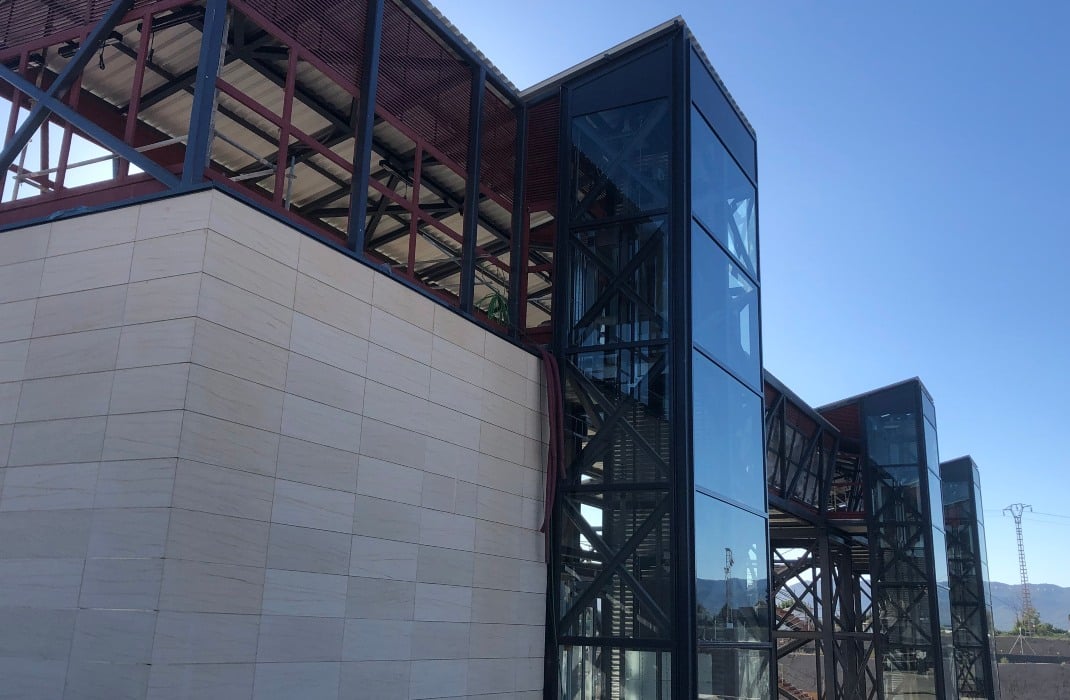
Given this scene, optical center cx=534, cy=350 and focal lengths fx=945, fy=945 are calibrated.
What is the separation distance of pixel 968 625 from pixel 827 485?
1654cm

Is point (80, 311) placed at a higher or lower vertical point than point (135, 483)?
higher

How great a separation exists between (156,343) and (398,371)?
328 centimetres

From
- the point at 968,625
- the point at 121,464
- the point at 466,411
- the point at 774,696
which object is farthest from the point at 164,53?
the point at 968,625

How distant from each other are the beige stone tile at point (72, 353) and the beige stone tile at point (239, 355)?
0.97m

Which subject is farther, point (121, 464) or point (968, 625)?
point (968, 625)

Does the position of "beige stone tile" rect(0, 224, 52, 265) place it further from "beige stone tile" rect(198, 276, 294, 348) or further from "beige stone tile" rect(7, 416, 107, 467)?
"beige stone tile" rect(198, 276, 294, 348)

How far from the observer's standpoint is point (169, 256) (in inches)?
361

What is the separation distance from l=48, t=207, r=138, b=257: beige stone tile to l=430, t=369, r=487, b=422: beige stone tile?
4.17 meters

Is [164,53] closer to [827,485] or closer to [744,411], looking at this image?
[744,411]

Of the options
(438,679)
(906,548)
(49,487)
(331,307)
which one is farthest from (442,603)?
(906,548)

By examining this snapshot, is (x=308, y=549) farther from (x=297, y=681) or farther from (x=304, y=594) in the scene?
(x=297, y=681)

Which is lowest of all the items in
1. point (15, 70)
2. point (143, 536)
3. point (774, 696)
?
point (774, 696)

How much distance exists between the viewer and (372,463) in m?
10.9

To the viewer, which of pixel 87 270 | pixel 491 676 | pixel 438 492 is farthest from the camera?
pixel 491 676
